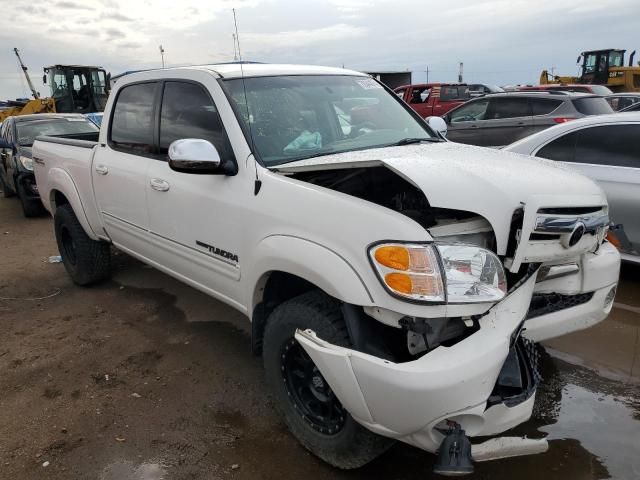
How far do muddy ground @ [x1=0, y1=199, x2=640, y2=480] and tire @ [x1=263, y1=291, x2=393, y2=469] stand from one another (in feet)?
0.58

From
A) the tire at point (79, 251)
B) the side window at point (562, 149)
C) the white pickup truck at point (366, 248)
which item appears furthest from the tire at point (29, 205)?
the side window at point (562, 149)

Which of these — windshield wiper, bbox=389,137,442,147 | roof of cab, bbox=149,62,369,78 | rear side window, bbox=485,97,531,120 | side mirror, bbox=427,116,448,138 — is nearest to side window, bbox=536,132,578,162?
side mirror, bbox=427,116,448,138

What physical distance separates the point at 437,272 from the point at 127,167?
2727mm

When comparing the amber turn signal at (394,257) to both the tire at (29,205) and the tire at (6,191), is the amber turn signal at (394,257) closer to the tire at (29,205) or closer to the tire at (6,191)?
the tire at (29,205)

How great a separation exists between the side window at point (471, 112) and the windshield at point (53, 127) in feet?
23.2

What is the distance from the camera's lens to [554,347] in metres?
3.71

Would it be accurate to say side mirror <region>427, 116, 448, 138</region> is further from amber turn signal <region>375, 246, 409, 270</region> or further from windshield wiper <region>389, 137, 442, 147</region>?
amber turn signal <region>375, 246, 409, 270</region>

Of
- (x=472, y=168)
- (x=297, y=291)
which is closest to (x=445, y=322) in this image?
(x=472, y=168)

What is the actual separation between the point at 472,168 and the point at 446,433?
1.15 metres

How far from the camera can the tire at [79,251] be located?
195 inches

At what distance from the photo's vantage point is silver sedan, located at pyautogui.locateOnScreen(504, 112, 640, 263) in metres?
4.35

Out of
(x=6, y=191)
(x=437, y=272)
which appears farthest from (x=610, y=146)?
(x=6, y=191)

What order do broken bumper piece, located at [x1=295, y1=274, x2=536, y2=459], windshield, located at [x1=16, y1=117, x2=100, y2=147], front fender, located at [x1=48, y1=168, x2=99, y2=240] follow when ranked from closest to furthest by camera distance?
broken bumper piece, located at [x1=295, y1=274, x2=536, y2=459] < front fender, located at [x1=48, y1=168, x2=99, y2=240] < windshield, located at [x1=16, y1=117, x2=100, y2=147]

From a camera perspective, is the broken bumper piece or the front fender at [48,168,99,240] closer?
the broken bumper piece
